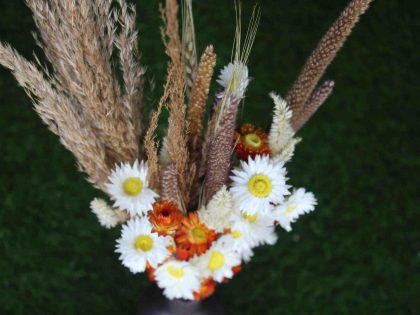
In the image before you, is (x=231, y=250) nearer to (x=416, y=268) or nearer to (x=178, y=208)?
(x=178, y=208)

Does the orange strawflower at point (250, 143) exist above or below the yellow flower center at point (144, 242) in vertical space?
above

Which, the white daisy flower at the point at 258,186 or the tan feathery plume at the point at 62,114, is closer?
the tan feathery plume at the point at 62,114

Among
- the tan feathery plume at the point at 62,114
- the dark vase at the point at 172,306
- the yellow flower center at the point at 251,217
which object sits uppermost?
the tan feathery plume at the point at 62,114

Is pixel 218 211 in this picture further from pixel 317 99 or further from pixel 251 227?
pixel 317 99

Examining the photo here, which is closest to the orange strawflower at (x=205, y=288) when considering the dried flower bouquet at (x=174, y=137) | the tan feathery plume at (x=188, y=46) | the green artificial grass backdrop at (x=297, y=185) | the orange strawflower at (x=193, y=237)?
the dried flower bouquet at (x=174, y=137)

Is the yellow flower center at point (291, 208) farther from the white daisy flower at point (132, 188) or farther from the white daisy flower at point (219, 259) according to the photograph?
the white daisy flower at point (132, 188)

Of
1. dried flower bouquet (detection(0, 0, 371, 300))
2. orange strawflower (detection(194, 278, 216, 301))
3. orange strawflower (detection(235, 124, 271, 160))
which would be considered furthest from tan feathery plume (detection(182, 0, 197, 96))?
orange strawflower (detection(194, 278, 216, 301))

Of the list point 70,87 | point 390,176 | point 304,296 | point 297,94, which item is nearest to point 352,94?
point 390,176
